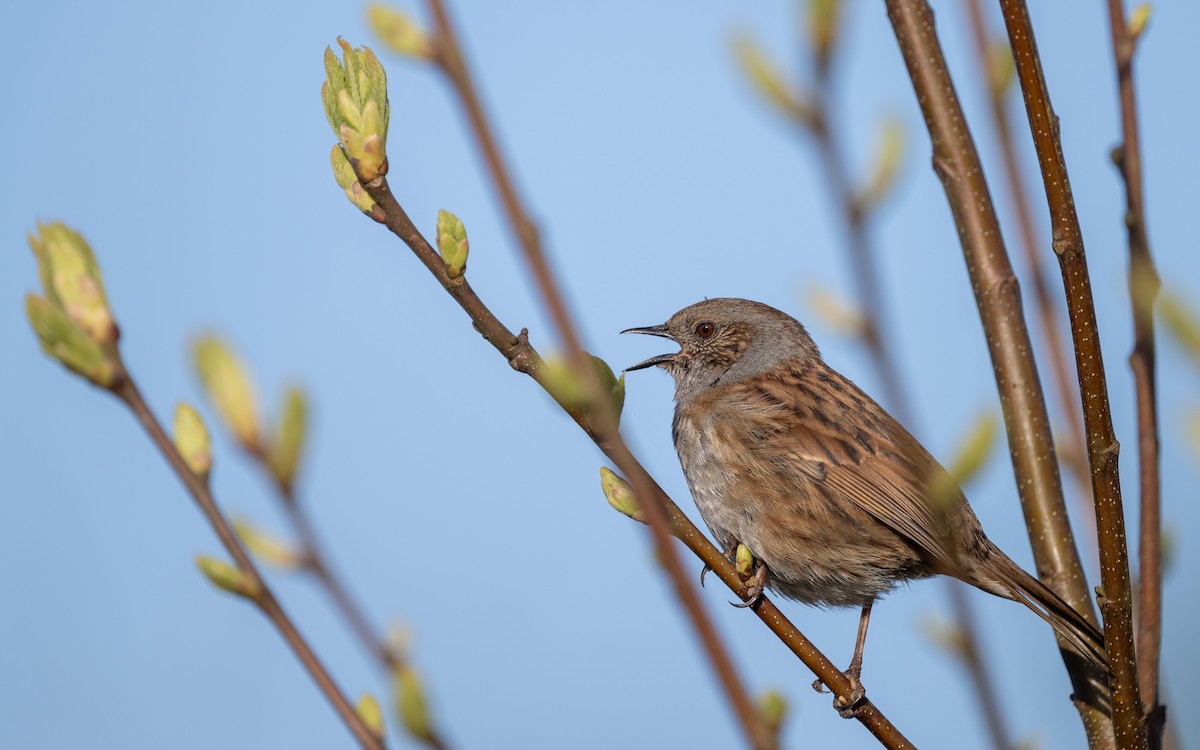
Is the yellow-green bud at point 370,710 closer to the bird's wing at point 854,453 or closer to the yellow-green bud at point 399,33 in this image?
the yellow-green bud at point 399,33

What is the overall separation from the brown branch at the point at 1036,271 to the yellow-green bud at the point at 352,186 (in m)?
2.22

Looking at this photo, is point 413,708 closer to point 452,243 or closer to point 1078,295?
point 452,243

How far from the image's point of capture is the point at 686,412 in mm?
5188

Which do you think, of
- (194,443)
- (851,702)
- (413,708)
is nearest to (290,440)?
(194,443)

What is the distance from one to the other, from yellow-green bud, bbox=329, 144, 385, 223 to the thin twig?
2.33 ft

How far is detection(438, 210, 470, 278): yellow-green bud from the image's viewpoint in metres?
2.07

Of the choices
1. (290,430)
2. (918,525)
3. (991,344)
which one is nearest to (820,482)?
(918,525)

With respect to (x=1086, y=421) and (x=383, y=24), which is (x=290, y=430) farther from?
(x=1086, y=421)

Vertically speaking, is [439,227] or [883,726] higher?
[439,227]

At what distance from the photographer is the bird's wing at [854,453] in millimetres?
4516

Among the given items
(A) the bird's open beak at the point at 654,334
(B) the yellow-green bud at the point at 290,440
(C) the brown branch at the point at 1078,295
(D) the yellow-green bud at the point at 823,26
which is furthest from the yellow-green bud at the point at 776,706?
(A) the bird's open beak at the point at 654,334

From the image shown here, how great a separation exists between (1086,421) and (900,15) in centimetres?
156

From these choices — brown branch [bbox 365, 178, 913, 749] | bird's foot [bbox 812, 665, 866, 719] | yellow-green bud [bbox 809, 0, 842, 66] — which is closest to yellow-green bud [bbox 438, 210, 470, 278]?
brown branch [bbox 365, 178, 913, 749]

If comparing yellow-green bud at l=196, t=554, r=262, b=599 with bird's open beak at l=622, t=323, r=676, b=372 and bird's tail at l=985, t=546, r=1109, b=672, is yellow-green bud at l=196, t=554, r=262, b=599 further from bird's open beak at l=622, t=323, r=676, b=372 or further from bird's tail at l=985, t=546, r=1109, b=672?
bird's open beak at l=622, t=323, r=676, b=372
